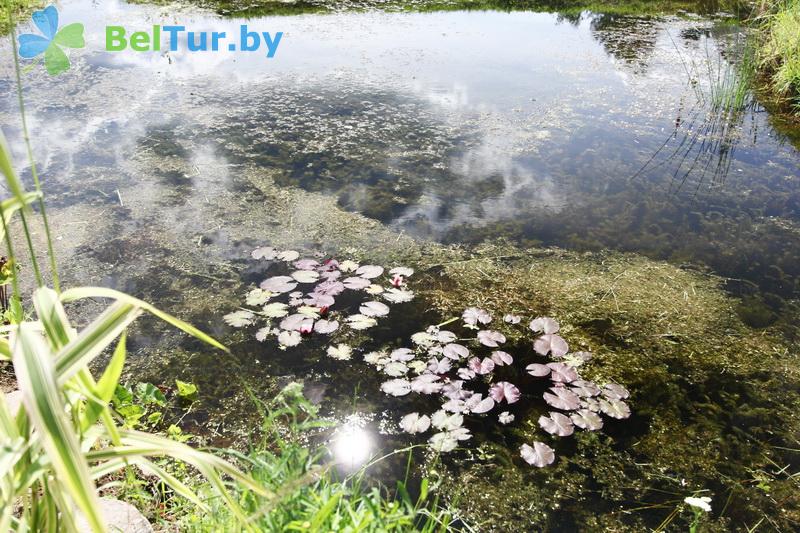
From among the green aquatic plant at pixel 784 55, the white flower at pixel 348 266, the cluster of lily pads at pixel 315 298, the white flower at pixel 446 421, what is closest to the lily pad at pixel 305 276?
the cluster of lily pads at pixel 315 298

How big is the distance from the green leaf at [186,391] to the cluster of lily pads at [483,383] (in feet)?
1.64

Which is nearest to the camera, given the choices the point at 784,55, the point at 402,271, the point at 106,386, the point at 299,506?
the point at 106,386

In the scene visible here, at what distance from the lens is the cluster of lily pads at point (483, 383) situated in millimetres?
1531

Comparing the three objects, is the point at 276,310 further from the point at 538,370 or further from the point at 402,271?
the point at 538,370

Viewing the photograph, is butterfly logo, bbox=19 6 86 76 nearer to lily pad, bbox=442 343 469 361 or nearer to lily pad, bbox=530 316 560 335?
lily pad, bbox=442 343 469 361

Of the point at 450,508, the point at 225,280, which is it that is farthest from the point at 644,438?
the point at 225,280

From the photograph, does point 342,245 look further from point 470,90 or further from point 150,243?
point 470,90

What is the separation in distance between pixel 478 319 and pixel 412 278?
0.33 metres

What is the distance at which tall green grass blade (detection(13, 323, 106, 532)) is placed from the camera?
0.59 meters

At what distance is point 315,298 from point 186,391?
0.53 m

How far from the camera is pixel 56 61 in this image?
13.3ft

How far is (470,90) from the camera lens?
3865mm

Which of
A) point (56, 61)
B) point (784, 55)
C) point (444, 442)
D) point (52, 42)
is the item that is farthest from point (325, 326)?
point (52, 42)

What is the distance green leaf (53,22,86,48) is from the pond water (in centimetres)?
11
